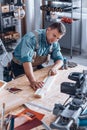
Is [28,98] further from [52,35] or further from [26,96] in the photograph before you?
[52,35]

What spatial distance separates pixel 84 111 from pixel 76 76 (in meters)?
0.22

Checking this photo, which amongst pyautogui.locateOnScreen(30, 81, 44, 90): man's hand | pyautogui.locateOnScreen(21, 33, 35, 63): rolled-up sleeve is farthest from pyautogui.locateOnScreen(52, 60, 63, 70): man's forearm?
pyautogui.locateOnScreen(30, 81, 44, 90): man's hand

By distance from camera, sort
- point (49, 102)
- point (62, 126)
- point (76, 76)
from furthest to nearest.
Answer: point (49, 102), point (76, 76), point (62, 126)

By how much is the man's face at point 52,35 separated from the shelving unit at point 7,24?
3.11m

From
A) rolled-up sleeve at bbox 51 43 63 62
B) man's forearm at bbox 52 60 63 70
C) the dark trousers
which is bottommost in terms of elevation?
the dark trousers

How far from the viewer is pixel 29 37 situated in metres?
2.62

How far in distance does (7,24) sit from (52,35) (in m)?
3.31

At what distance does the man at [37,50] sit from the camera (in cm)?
252

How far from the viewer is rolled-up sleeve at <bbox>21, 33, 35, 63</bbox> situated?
2.54 meters

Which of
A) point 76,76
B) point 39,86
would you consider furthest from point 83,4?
point 76,76

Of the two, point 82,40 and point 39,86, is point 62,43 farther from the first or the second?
point 39,86

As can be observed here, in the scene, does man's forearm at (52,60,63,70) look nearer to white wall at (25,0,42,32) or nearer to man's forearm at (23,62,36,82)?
man's forearm at (23,62,36,82)

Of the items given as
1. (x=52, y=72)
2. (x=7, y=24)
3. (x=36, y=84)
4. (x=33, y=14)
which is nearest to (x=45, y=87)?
(x=36, y=84)

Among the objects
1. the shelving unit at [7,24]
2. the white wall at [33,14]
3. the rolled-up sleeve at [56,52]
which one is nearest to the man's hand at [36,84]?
the rolled-up sleeve at [56,52]
